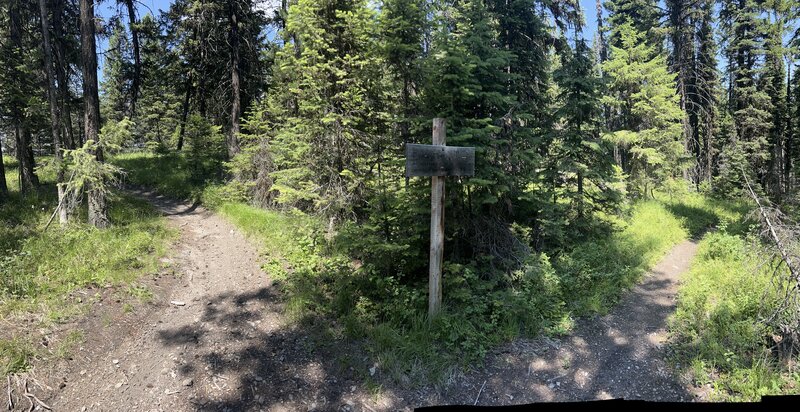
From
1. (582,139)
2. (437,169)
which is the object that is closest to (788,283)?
(437,169)

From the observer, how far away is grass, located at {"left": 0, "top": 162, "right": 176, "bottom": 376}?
6113 mm

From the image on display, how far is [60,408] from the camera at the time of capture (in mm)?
4836

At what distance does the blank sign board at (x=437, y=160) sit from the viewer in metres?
6.17

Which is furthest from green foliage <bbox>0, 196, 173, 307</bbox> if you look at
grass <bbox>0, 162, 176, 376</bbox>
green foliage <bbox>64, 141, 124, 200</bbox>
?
green foliage <bbox>64, 141, 124, 200</bbox>

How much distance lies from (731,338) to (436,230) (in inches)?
195

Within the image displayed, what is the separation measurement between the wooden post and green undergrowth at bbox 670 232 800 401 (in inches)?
149

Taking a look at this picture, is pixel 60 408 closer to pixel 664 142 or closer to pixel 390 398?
pixel 390 398

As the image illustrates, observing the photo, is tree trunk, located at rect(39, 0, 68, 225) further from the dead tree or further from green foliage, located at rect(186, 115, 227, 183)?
the dead tree

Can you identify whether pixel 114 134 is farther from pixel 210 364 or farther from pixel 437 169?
pixel 437 169

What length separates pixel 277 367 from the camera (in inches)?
234

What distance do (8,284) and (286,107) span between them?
31.5 feet

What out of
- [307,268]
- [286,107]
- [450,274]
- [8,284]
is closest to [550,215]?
[450,274]

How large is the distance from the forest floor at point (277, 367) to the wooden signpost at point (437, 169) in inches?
58.3

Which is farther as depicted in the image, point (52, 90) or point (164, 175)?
point (164, 175)
